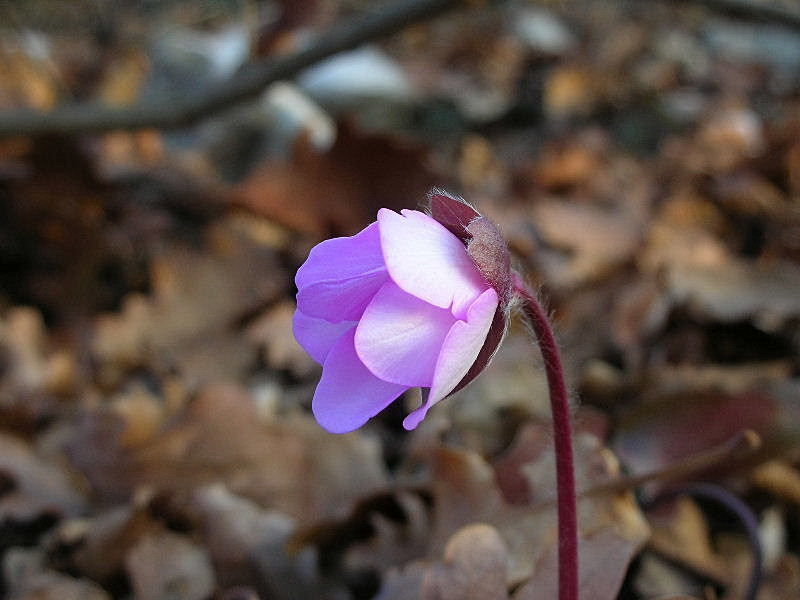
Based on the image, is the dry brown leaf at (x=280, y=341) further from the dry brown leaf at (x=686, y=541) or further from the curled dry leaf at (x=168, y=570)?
the dry brown leaf at (x=686, y=541)

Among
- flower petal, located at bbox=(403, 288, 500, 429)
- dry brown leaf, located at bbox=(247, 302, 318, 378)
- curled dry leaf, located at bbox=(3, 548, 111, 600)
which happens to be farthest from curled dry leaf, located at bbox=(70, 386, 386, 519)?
flower petal, located at bbox=(403, 288, 500, 429)

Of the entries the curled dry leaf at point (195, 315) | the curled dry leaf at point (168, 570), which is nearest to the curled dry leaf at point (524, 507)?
the curled dry leaf at point (168, 570)

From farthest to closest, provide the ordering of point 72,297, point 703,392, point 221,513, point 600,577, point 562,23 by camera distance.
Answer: point 562,23 < point 72,297 < point 703,392 < point 221,513 < point 600,577

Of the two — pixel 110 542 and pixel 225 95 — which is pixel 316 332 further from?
pixel 225 95

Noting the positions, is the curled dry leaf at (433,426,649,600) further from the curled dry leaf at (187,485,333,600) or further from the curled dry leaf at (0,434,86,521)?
the curled dry leaf at (0,434,86,521)

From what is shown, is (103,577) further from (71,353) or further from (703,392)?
(703,392)

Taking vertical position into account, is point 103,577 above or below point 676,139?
above

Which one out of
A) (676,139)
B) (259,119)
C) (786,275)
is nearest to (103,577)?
(786,275)
